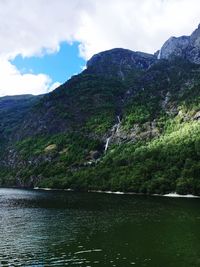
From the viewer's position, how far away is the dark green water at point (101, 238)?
66625 mm

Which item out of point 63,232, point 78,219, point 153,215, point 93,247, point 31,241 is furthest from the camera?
point 153,215

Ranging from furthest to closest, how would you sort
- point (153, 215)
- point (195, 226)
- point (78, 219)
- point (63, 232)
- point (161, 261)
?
point (153, 215)
point (78, 219)
point (195, 226)
point (63, 232)
point (161, 261)

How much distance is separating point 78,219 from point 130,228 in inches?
887

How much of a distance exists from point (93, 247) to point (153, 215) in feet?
172

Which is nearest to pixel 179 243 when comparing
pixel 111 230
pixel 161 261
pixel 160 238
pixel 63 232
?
pixel 160 238

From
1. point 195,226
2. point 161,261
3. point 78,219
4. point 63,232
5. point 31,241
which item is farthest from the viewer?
point 78,219

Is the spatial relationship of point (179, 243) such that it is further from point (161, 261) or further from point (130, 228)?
point (130, 228)

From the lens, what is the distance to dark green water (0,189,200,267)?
219 ft

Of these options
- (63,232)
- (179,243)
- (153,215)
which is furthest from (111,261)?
(153,215)

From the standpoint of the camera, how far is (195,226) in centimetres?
10225

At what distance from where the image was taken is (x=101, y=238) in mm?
86562

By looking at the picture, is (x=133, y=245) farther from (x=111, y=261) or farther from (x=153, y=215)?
(x=153, y=215)

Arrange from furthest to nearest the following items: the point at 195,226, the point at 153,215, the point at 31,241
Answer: the point at 153,215, the point at 195,226, the point at 31,241

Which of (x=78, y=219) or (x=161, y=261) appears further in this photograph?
(x=78, y=219)
